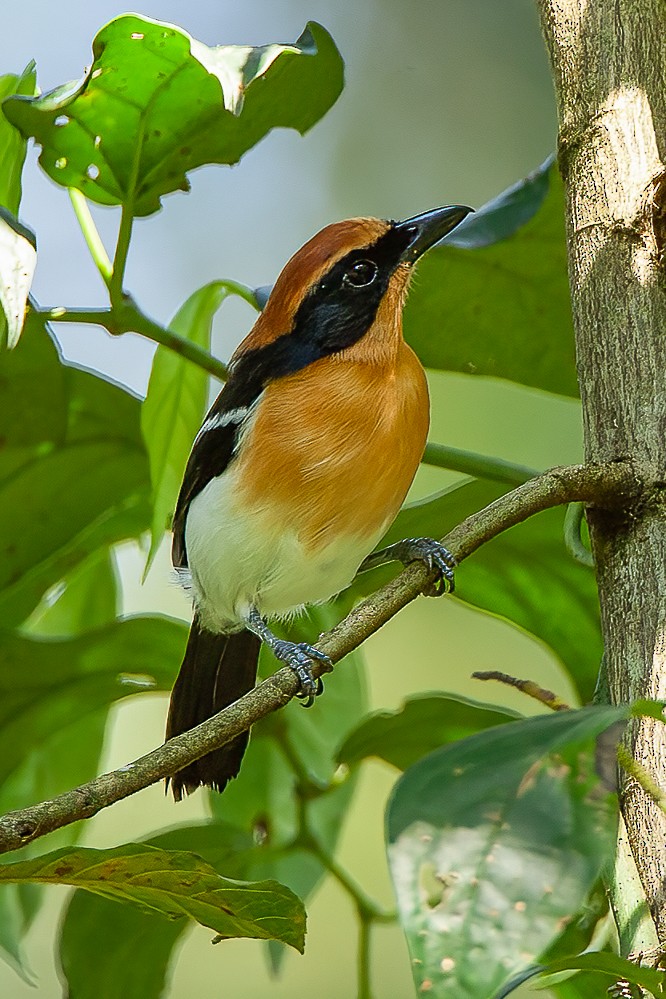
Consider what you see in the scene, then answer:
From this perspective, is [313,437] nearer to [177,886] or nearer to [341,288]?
[341,288]

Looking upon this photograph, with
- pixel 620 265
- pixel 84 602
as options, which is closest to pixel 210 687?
pixel 84 602

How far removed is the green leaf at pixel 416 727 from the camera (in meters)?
1.36

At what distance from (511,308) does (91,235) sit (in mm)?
501

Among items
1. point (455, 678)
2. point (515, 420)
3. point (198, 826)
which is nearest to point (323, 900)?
point (455, 678)

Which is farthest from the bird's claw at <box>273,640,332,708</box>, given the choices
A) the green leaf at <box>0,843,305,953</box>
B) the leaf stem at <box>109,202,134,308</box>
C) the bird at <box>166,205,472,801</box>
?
the leaf stem at <box>109,202,134,308</box>

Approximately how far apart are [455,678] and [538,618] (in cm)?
222

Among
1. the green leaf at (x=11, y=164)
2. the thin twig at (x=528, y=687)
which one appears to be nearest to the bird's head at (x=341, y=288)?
the green leaf at (x=11, y=164)

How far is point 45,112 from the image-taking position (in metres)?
1.20

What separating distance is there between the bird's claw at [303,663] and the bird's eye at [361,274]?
19.0 inches

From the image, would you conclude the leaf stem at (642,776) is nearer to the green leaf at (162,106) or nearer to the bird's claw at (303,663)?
the bird's claw at (303,663)

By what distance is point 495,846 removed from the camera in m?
0.69

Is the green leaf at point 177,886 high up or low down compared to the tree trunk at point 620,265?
down

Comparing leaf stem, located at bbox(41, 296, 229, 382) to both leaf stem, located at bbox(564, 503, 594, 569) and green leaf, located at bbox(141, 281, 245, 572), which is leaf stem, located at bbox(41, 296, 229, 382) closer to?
green leaf, located at bbox(141, 281, 245, 572)

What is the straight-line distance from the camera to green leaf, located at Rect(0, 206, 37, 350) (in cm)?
104
